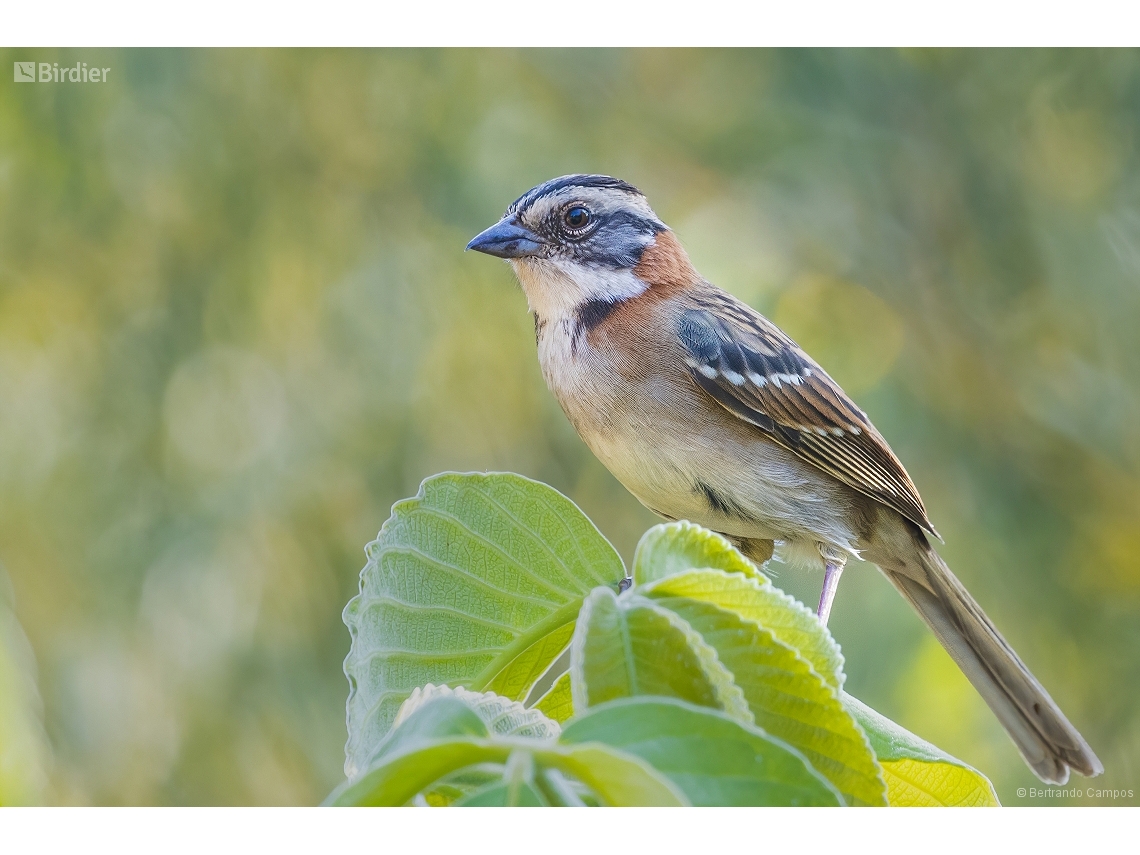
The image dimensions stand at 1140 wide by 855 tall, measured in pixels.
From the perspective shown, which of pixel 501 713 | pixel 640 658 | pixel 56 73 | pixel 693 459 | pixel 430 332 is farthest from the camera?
pixel 430 332

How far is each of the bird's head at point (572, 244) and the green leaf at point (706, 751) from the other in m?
1.86

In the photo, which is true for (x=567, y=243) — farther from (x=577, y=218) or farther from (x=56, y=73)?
(x=56, y=73)

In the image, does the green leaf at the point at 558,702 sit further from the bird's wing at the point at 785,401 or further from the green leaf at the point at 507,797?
the bird's wing at the point at 785,401

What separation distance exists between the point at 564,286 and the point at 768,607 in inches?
67.2

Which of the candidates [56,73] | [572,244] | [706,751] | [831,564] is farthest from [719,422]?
[56,73]

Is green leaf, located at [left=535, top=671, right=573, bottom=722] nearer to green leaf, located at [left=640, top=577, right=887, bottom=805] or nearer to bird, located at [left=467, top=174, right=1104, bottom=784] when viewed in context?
green leaf, located at [left=640, top=577, right=887, bottom=805]

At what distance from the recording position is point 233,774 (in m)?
3.68

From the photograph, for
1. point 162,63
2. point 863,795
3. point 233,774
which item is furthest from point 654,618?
point 162,63

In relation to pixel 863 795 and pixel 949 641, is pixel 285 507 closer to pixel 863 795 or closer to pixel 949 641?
pixel 949 641

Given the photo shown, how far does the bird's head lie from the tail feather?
0.97m

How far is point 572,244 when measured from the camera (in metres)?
2.63

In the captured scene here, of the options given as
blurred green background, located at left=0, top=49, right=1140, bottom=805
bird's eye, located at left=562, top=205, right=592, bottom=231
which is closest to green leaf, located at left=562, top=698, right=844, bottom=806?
bird's eye, located at left=562, top=205, right=592, bottom=231

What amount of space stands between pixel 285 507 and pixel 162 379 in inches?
26.3

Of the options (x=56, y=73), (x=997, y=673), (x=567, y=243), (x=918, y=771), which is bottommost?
(x=997, y=673)
